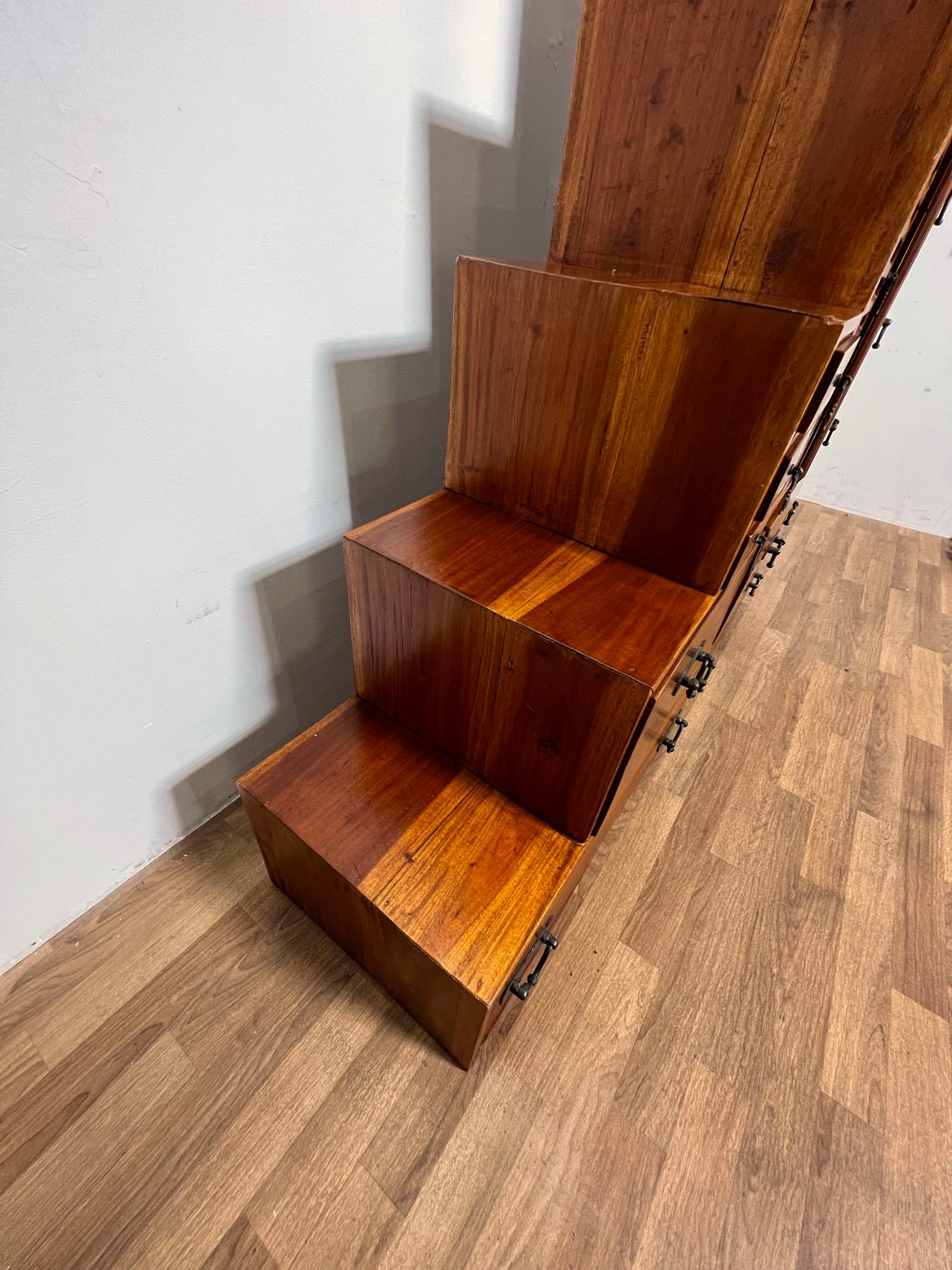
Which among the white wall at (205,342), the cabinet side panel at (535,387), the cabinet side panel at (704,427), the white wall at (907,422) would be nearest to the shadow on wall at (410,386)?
the white wall at (205,342)

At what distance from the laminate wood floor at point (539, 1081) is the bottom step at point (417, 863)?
0.38 ft

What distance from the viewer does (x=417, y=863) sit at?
731 millimetres

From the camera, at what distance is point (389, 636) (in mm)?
784

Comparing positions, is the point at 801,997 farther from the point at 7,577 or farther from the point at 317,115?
the point at 317,115

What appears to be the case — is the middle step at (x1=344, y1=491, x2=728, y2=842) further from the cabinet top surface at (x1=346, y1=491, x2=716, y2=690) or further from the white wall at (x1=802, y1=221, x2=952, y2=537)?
the white wall at (x1=802, y1=221, x2=952, y2=537)

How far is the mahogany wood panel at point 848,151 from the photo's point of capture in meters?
0.55

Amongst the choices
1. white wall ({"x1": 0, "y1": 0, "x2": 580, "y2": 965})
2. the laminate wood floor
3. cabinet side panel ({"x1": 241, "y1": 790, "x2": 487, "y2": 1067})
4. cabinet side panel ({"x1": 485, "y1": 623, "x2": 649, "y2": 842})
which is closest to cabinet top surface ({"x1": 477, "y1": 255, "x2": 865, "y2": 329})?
white wall ({"x1": 0, "y1": 0, "x2": 580, "y2": 965})

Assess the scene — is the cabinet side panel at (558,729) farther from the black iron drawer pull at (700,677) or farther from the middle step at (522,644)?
the black iron drawer pull at (700,677)

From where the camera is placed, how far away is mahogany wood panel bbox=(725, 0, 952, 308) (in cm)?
55

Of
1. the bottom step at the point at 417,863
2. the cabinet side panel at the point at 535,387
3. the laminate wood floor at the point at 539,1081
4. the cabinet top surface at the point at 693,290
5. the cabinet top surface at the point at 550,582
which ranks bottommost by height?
the laminate wood floor at the point at 539,1081

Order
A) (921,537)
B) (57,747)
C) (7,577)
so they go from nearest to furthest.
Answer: (7,577) < (57,747) < (921,537)

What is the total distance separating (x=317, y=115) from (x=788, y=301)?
619 mm

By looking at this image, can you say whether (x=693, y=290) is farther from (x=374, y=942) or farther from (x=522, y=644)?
(x=374, y=942)

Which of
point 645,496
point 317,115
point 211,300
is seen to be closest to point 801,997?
point 645,496
